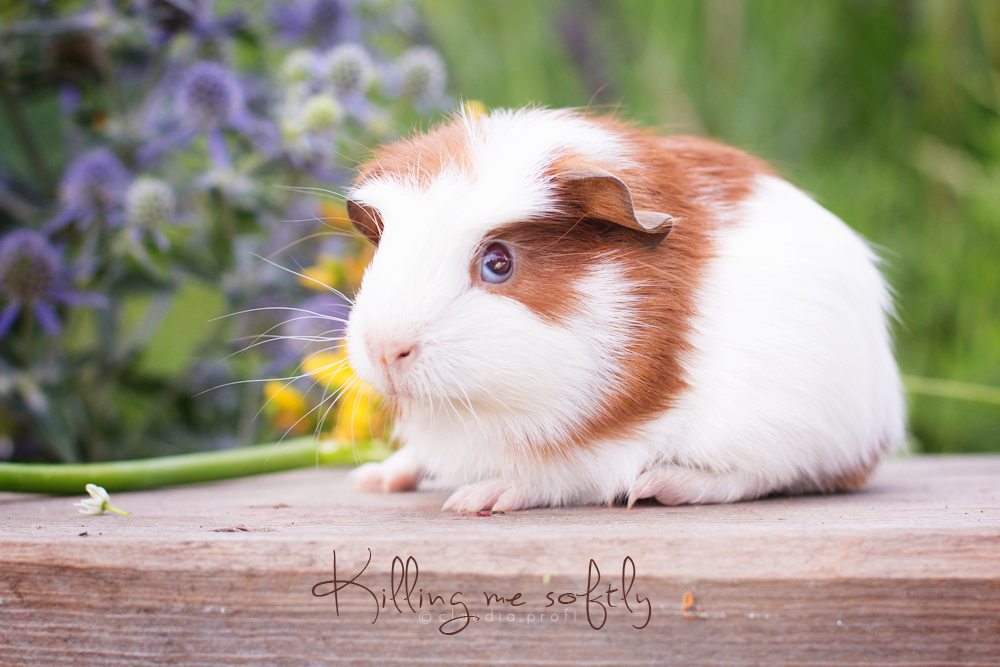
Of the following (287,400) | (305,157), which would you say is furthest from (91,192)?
(287,400)

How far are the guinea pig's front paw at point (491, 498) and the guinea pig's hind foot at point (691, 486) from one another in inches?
7.8

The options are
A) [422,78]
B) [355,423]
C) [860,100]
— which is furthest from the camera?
[860,100]

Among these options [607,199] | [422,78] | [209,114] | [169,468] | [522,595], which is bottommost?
[169,468]

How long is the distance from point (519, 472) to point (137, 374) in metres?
1.50

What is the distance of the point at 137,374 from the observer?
224cm

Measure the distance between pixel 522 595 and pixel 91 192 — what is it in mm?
1649

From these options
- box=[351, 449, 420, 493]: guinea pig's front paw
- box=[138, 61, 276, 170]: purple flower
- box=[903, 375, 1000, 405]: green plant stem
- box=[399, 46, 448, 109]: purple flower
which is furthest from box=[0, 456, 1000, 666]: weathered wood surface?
box=[399, 46, 448, 109]: purple flower

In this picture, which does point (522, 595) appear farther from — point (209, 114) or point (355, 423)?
point (209, 114)

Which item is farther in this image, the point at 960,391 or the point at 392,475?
the point at 960,391

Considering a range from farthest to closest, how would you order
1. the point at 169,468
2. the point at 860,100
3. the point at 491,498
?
the point at 860,100 < the point at 169,468 < the point at 491,498

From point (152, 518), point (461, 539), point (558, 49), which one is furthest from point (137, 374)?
point (558, 49)

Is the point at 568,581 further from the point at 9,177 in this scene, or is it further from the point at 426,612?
the point at 9,177

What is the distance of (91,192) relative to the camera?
6.24 ft

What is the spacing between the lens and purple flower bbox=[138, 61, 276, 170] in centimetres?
195
